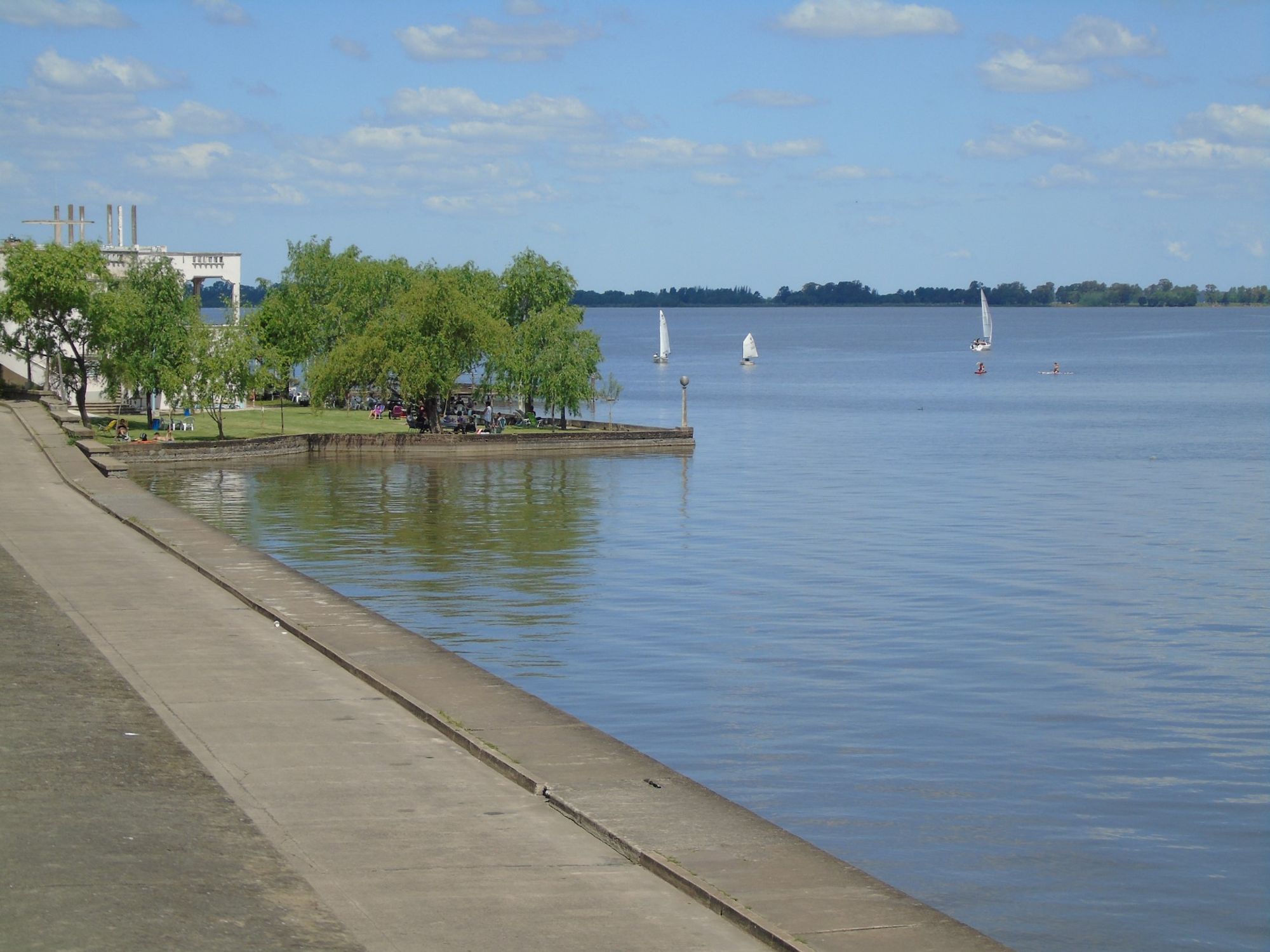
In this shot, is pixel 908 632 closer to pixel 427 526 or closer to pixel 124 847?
pixel 124 847

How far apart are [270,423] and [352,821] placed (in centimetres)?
6762

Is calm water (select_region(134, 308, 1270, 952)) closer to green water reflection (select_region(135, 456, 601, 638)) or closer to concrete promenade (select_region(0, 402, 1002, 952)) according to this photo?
green water reflection (select_region(135, 456, 601, 638))

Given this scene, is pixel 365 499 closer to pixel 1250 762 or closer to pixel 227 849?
pixel 1250 762

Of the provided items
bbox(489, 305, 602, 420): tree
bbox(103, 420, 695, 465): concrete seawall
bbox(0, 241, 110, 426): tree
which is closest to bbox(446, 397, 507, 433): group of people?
bbox(489, 305, 602, 420): tree

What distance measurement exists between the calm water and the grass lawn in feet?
26.2

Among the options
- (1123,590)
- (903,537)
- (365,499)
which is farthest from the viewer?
(365,499)

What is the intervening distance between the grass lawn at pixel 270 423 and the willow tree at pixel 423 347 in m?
2.17

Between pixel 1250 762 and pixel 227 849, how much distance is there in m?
13.6

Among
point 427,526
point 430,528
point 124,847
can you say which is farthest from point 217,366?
point 124,847

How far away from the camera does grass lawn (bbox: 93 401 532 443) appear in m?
69.0

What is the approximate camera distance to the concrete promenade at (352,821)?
33.8 ft

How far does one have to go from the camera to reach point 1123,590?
3403 centimetres

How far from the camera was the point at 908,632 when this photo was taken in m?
28.4

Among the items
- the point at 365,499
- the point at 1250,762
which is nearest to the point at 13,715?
the point at 1250,762
